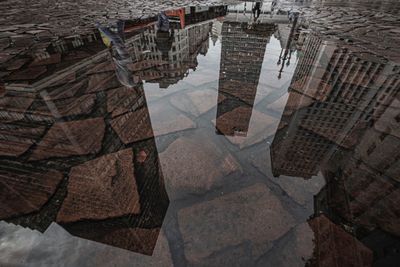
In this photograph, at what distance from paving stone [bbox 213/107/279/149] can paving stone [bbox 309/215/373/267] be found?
92cm

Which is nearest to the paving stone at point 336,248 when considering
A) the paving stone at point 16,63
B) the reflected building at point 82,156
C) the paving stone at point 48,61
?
the reflected building at point 82,156

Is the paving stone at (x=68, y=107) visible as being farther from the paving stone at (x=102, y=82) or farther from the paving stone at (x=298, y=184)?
the paving stone at (x=298, y=184)

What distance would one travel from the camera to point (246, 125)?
7.35 feet

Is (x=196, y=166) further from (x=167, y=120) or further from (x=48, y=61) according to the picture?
(x=48, y=61)

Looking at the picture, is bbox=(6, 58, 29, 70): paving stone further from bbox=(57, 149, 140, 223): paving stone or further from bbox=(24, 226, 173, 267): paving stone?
bbox=(24, 226, 173, 267): paving stone

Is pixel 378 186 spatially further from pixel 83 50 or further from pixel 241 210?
pixel 83 50

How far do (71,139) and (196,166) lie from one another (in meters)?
1.29

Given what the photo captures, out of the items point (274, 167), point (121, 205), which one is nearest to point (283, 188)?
point (274, 167)

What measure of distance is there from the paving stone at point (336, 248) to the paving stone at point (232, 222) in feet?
0.59

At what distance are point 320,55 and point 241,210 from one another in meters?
4.38

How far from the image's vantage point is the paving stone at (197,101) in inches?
99.4

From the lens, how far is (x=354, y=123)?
88.8 inches

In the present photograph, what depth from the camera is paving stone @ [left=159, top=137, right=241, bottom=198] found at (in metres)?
1.54

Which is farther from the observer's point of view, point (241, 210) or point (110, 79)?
point (110, 79)
